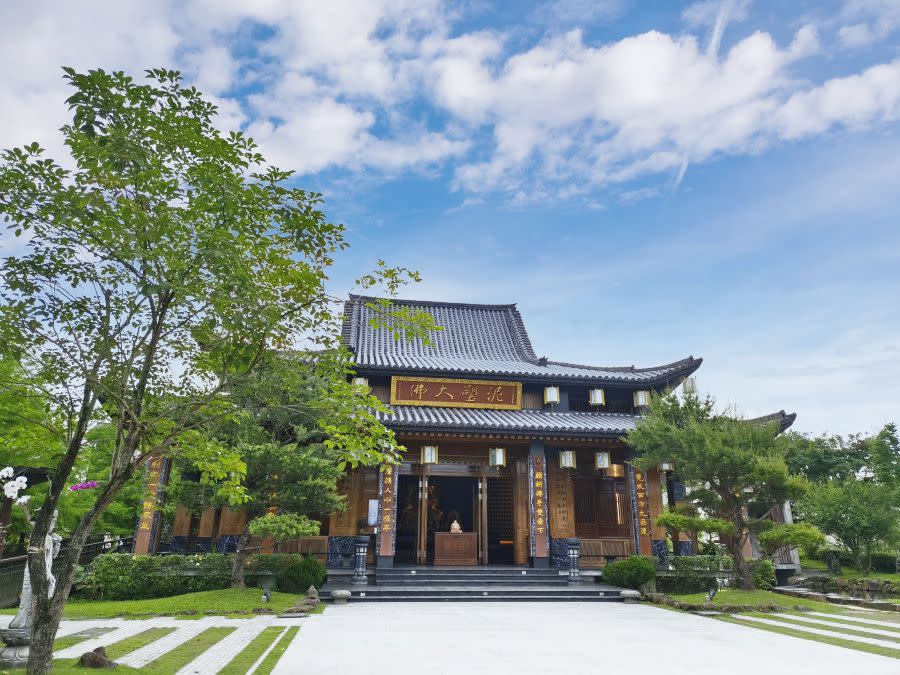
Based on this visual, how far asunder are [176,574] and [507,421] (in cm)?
950

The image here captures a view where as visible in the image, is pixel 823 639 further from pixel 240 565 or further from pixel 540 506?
pixel 240 565

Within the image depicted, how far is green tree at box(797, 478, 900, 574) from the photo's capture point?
14.8 metres

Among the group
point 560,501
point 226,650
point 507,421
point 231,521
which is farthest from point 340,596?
point 560,501

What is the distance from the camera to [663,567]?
1533cm

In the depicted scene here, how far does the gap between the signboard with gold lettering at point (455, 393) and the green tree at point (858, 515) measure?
8.86 metres

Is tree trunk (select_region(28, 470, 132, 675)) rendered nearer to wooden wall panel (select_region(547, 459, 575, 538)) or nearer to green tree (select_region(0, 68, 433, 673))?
green tree (select_region(0, 68, 433, 673))

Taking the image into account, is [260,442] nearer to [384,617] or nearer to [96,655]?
[384,617]

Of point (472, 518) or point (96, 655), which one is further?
point (472, 518)

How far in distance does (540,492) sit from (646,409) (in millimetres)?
5886

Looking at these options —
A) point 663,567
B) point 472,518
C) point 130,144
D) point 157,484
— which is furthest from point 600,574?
point 130,144

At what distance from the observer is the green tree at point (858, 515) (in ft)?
48.6

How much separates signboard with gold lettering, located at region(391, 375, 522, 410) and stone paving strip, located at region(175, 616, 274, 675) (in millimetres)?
9105

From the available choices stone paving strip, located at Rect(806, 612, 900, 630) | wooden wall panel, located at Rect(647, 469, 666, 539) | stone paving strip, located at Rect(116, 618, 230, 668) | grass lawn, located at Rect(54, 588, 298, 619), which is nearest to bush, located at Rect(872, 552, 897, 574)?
wooden wall panel, located at Rect(647, 469, 666, 539)

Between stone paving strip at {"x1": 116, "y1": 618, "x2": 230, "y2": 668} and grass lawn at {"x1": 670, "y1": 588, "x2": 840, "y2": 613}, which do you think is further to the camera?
grass lawn at {"x1": 670, "y1": 588, "x2": 840, "y2": 613}
